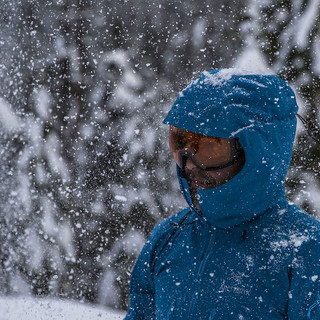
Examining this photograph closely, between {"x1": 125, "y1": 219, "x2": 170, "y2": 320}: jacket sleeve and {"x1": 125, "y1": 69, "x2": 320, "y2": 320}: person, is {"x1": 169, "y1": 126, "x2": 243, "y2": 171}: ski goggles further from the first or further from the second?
{"x1": 125, "y1": 219, "x2": 170, "y2": 320}: jacket sleeve

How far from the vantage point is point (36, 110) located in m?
3.25

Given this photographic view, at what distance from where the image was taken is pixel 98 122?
3.12 m

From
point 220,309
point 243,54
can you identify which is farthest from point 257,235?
point 243,54

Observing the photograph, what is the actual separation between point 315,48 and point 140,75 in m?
1.41

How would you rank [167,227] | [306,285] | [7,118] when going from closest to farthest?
1. [306,285]
2. [167,227]
3. [7,118]

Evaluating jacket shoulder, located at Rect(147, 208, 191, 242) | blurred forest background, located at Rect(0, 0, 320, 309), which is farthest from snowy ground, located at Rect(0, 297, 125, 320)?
jacket shoulder, located at Rect(147, 208, 191, 242)

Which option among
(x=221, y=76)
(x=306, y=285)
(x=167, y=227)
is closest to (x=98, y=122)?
(x=167, y=227)

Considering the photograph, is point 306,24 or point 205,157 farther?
point 306,24

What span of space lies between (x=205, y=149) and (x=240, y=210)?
15 cm

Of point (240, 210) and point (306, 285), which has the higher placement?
point (240, 210)

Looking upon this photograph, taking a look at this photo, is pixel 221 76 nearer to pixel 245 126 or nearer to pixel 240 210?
pixel 245 126

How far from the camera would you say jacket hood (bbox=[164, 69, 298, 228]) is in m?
0.67

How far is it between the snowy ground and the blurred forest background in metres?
0.08

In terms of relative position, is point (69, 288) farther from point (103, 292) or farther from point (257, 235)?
point (257, 235)
